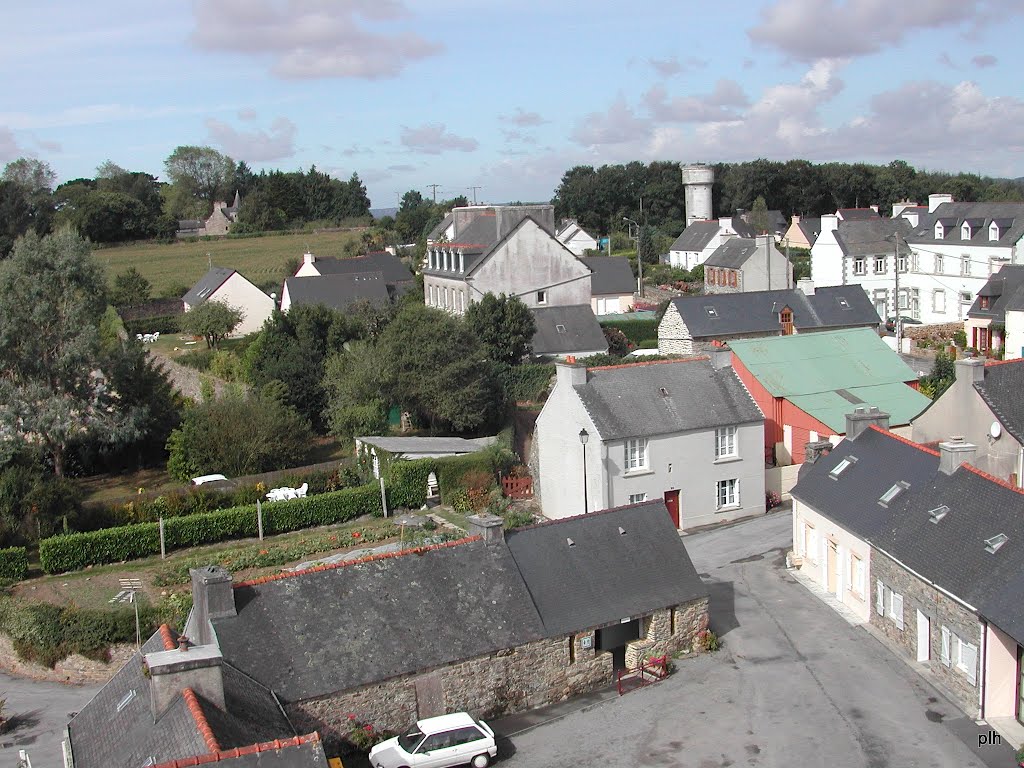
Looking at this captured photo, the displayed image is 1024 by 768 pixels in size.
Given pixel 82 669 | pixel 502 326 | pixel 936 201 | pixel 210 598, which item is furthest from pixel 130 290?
pixel 210 598

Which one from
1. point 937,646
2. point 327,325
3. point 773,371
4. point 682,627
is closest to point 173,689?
point 682,627

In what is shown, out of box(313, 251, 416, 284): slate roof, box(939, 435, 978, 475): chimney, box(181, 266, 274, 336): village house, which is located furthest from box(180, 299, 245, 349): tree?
box(939, 435, 978, 475): chimney

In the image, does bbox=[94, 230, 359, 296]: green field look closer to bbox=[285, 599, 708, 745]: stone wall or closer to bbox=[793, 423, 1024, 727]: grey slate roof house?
bbox=[793, 423, 1024, 727]: grey slate roof house

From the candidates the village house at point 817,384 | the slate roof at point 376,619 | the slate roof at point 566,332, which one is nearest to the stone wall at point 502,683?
the slate roof at point 376,619

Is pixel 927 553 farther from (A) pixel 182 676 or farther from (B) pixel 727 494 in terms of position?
(A) pixel 182 676

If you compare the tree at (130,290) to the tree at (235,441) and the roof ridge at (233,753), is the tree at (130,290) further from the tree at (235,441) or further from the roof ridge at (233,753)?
the roof ridge at (233,753)
